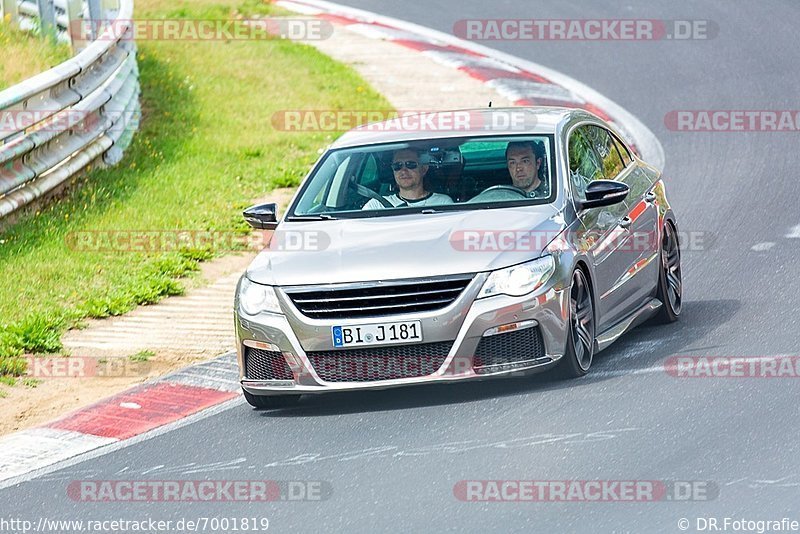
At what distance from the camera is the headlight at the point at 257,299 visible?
28.0 feet

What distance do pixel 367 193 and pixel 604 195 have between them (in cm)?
150

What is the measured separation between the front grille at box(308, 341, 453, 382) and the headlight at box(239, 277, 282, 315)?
0.42 m

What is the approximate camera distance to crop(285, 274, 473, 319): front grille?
322 inches

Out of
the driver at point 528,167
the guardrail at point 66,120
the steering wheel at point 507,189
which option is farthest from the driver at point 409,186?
the guardrail at point 66,120

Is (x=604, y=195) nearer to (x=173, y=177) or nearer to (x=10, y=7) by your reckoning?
(x=173, y=177)

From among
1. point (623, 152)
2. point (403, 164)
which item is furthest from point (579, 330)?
point (623, 152)

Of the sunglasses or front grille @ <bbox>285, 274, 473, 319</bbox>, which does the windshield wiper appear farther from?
front grille @ <bbox>285, 274, 473, 319</bbox>

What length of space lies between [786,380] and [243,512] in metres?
3.37

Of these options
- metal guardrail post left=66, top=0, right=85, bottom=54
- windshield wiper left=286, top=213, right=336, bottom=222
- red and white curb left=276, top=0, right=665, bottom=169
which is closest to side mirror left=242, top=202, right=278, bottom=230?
windshield wiper left=286, top=213, right=336, bottom=222

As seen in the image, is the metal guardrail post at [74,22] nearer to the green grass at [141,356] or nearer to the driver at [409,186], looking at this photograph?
the green grass at [141,356]

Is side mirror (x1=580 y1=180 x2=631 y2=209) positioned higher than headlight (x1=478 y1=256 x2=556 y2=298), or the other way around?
side mirror (x1=580 y1=180 x2=631 y2=209)

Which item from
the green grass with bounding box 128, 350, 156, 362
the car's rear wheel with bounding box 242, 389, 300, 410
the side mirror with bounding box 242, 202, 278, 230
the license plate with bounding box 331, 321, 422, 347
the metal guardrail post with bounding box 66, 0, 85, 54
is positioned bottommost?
the green grass with bounding box 128, 350, 156, 362

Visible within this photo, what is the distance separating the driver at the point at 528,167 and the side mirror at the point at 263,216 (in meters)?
1.52

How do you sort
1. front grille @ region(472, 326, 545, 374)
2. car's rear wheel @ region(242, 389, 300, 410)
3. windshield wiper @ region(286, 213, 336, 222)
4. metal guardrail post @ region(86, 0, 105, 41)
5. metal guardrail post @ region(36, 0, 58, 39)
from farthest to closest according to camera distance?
metal guardrail post @ region(36, 0, 58, 39)
metal guardrail post @ region(86, 0, 105, 41)
windshield wiper @ region(286, 213, 336, 222)
car's rear wheel @ region(242, 389, 300, 410)
front grille @ region(472, 326, 545, 374)
